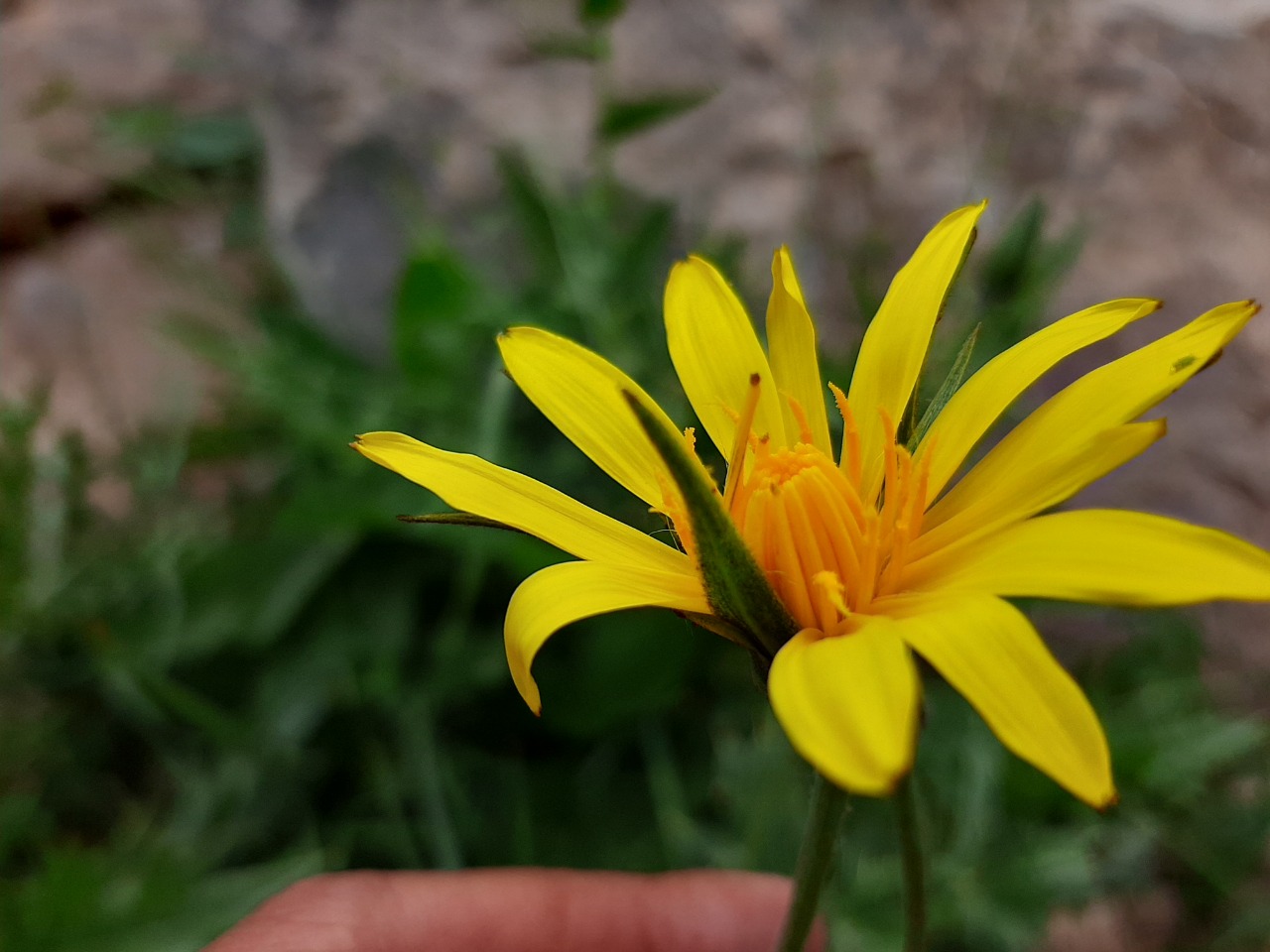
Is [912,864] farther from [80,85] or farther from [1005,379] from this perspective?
[80,85]

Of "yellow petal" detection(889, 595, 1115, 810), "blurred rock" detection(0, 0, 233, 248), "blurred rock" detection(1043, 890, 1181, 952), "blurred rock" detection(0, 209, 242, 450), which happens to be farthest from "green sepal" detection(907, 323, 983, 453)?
"blurred rock" detection(0, 0, 233, 248)

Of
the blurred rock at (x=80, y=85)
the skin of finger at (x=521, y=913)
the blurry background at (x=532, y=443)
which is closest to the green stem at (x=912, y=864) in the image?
the skin of finger at (x=521, y=913)

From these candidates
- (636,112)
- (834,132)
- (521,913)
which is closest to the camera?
(521,913)

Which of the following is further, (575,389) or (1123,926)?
(1123,926)

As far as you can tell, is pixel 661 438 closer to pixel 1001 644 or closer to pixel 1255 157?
pixel 1001 644

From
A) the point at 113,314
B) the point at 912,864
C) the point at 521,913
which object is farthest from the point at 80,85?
the point at 912,864

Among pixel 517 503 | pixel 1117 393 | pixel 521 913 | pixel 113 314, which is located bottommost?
pixel 113 314

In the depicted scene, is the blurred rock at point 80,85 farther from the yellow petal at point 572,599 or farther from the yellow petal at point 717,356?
the yellow petal at point 572,599
